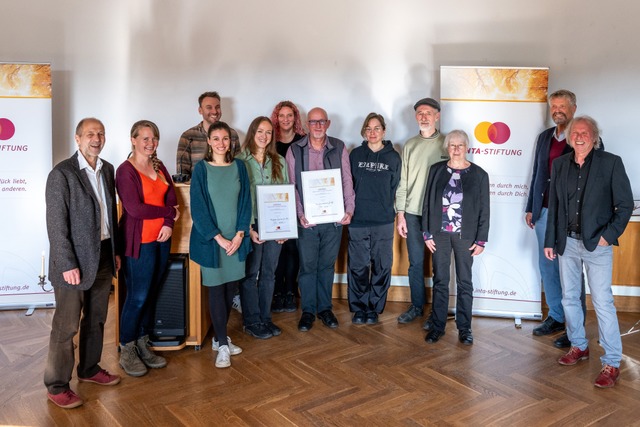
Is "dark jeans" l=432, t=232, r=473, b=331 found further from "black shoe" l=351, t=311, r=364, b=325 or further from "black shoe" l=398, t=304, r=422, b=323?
"black shoe" l=351, t=311, r=364, b=325

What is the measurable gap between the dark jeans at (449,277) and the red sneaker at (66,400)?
2529mm

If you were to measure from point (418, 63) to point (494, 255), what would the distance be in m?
1.94

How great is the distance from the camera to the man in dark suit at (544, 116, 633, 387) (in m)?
3.59

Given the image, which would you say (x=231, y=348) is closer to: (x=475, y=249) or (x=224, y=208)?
(x=224, y=208)

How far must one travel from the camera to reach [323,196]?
4488 millimetres

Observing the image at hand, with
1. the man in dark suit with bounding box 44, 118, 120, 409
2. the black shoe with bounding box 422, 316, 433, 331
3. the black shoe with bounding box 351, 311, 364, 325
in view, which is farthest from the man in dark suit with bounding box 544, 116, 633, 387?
the man in dark suit with bounding box 44, 118, 120, 409

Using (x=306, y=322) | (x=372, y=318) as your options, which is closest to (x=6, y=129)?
(x=306, y=322)

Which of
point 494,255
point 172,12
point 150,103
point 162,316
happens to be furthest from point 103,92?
point 494,255

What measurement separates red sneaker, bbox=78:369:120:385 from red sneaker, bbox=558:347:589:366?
9.50 feet

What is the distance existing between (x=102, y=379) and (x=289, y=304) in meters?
1.89

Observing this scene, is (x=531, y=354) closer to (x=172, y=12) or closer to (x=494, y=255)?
(x=494, y=255)

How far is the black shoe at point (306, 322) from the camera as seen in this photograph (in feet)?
15.1

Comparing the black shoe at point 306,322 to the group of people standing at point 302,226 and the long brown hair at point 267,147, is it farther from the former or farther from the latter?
the long brown hair at point 267,147

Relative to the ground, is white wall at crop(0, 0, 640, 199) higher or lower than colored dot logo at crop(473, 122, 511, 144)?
higher
